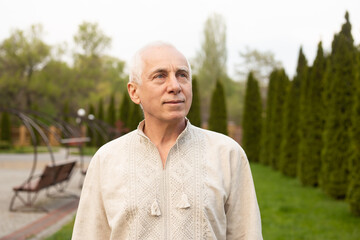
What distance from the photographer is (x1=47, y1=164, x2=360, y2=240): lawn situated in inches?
225

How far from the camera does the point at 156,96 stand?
1.56 metres

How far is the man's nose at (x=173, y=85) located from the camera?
1.53m

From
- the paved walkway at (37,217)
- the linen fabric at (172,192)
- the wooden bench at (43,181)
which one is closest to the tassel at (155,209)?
the linen fabric at (172,192)

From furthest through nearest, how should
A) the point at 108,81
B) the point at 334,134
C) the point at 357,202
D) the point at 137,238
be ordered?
the point at 108,81
the point at 334,134
the point at 357,202
the point at 137,238

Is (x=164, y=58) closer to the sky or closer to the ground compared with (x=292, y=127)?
closer to the sky

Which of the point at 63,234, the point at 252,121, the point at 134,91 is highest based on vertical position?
the point at 134,91

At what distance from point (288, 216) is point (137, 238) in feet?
19.2

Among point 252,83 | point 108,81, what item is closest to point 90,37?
point 108,81

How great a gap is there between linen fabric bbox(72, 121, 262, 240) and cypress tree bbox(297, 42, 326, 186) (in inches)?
362

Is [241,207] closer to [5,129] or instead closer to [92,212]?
[92,212]

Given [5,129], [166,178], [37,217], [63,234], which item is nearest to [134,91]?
[166,178]

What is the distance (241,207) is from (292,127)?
11.4m

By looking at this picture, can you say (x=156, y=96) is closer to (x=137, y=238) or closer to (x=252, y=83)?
(x=137, y=238)

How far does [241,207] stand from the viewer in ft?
5.29
